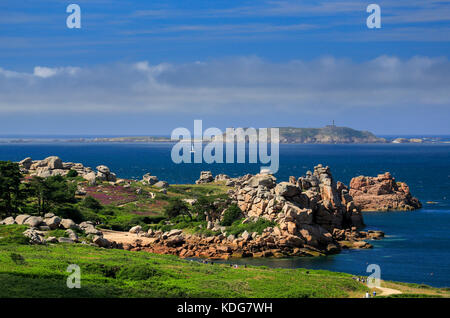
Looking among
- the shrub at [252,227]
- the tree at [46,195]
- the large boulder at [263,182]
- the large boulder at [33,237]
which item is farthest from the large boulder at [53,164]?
the shrub at [252,227]

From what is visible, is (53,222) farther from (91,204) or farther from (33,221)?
(91,204)

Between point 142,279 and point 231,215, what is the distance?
36.3 m

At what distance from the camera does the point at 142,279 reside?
152 ft

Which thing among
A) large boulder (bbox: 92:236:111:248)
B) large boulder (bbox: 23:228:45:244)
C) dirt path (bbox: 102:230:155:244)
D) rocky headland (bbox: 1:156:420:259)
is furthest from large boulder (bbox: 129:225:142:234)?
large boulder (bbox: 23:228:45:244)

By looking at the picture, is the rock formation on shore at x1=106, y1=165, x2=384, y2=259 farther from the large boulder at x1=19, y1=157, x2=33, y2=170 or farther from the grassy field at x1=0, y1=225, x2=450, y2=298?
the large boulder at x1=19, y1=157, x2=33, y2=170

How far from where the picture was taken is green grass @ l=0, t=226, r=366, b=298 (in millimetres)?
40000

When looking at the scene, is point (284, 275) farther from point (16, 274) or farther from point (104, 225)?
point (104, 225)

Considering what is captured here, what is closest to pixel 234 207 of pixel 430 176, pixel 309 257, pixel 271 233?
pixel 271 233

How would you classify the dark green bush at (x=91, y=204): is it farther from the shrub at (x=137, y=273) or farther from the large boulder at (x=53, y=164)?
the shrub at (x=137, y=273)

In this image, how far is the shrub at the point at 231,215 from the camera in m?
81.1

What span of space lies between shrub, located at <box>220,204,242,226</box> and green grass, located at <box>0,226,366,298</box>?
917 inches

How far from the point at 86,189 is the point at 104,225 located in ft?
89.1

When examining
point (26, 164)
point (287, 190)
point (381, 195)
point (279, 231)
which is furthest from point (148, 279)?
point (26, 164)

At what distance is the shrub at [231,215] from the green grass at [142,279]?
917 inches
